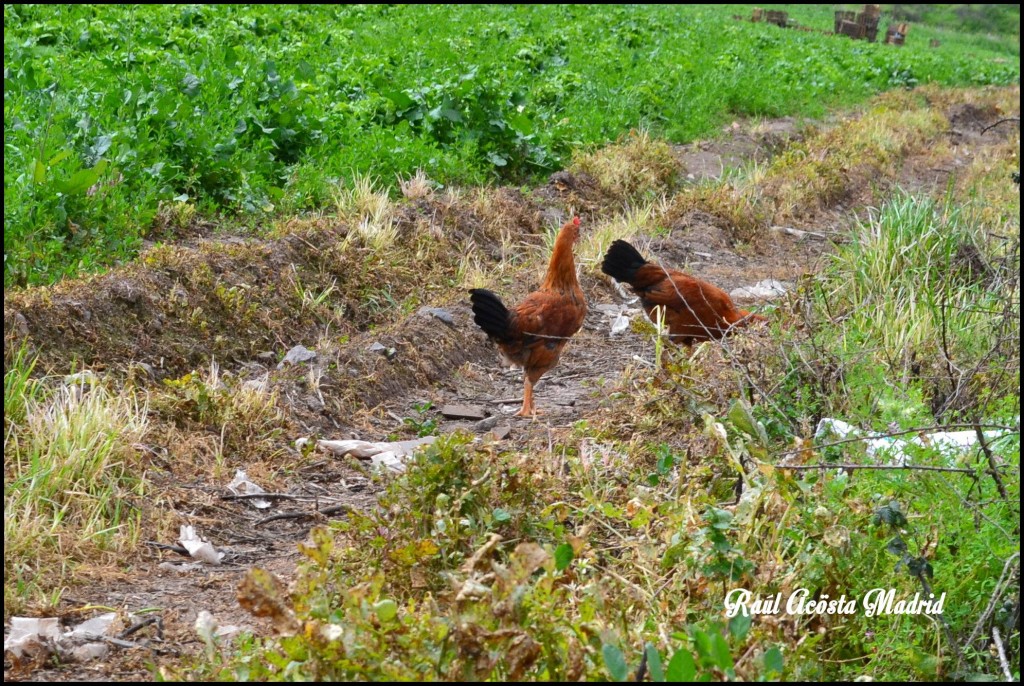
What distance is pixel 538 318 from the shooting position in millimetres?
5785

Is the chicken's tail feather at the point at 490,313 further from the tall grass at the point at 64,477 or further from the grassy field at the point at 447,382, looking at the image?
the tall grass at the point at 64,477

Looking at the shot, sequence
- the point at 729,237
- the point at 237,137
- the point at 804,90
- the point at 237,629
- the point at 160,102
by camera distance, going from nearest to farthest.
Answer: the point at 237,629 < the point at 160,102 < the point at 237,137 < the point at 729,237 < the point at 804,90

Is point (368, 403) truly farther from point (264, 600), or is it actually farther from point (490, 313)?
point (264, 600)

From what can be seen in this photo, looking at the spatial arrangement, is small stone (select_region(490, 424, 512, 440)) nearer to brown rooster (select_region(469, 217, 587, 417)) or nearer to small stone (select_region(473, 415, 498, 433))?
small stone (select_region(473, 415, 498, 433))

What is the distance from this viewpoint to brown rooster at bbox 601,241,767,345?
6301mm

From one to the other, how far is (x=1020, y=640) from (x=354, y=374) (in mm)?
3860

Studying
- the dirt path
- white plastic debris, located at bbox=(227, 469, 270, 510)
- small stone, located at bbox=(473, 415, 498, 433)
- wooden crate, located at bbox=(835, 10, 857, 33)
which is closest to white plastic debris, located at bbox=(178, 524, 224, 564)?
the dirt path

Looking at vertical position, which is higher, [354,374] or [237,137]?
[237,137]

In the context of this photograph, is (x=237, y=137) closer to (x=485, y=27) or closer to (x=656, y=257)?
(x=656, y=257)

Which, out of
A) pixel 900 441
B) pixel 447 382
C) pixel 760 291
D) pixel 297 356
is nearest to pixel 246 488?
pixel 297 356

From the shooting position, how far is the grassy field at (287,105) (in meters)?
6.43

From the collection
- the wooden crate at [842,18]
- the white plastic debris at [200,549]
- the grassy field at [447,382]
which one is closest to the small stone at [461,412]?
the grassy field at [447,382]

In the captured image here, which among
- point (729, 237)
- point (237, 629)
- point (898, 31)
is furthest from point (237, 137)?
point (898, 31)

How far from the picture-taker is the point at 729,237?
9.42m
